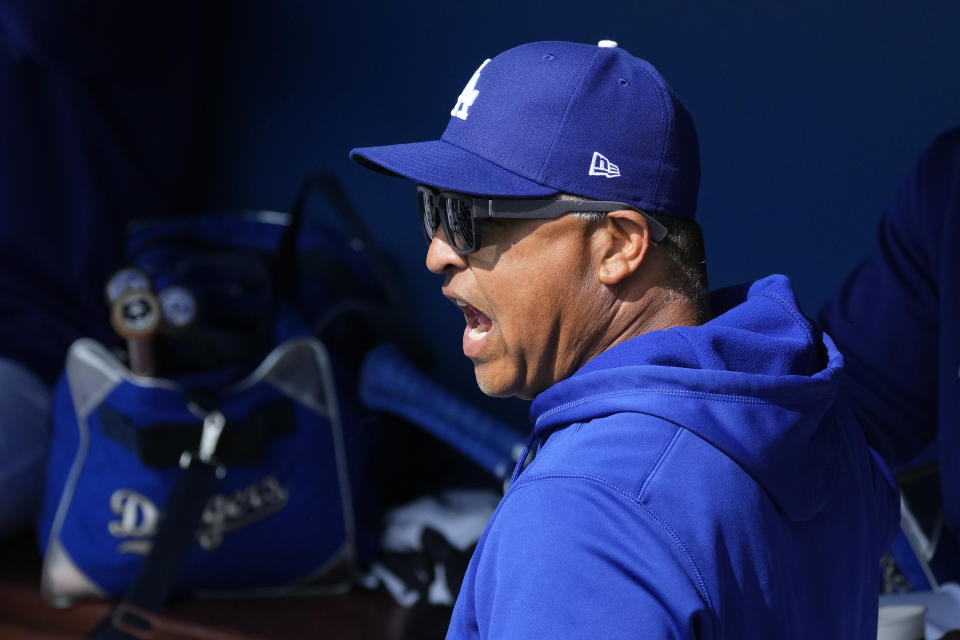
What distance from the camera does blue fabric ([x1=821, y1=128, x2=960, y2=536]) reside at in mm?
1347

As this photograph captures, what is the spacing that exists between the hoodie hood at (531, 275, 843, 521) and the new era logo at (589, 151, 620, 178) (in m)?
0.13

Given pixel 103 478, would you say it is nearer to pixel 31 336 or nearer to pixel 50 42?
pixel 31 336

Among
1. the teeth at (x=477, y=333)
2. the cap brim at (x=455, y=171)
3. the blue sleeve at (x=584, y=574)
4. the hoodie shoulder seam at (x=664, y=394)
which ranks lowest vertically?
the blue sleeve at (x=584, y=574)

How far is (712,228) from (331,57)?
974 mm

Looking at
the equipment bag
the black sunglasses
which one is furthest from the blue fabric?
the equipment bag

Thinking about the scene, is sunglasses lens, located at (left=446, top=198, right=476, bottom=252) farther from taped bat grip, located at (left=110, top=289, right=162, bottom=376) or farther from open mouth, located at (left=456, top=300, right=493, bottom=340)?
taped bat grip, located at (left=110, top=289, right=162, bottom=376)

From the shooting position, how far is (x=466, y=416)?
78.7 inches

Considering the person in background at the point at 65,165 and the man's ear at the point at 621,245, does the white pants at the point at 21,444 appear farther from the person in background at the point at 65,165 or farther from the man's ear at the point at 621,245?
the man's ear at the point at 621,245

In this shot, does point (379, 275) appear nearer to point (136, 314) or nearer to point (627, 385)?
point (136, 314)

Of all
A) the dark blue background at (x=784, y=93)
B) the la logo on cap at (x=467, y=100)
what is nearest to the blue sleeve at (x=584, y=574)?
the la logo on cap at (x=467, y=100)

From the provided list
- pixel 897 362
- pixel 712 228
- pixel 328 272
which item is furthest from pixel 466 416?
pixel 897 362

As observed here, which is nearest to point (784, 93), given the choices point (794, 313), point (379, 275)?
point (379, 275)

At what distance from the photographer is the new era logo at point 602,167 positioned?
792 millimetres

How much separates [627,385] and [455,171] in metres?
0.22
